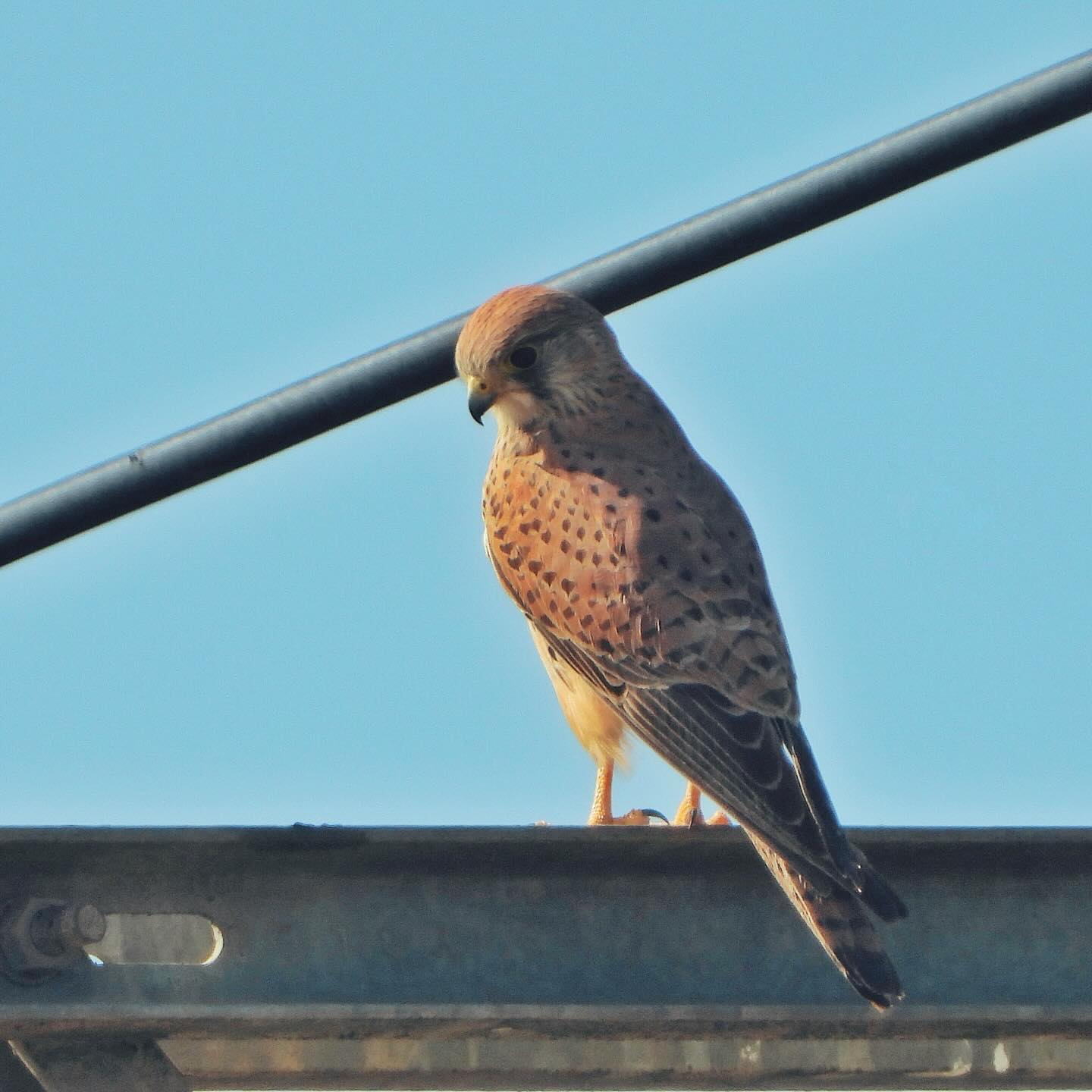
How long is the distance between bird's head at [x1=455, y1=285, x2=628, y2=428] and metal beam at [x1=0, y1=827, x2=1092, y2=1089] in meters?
2.73

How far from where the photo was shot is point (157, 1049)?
108 inches

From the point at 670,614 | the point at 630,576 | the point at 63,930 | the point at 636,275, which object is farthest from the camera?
the point at 630,576

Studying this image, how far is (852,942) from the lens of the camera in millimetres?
2865

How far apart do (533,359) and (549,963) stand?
328 cm

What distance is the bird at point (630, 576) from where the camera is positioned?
4332 mm

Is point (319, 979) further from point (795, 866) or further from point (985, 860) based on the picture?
point (985, 860)

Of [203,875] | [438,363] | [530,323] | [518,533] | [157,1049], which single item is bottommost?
[157,1049]

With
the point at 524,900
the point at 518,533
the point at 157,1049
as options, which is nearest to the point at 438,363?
the point at 524,900

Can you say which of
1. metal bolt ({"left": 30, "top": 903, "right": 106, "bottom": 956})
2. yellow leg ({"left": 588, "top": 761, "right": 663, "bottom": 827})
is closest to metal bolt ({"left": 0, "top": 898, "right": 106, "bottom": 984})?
metal bolt ({"left": 30, "top": 903, "right": 106, "bottom": 956})

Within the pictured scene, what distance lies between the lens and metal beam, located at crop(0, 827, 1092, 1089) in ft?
8.90

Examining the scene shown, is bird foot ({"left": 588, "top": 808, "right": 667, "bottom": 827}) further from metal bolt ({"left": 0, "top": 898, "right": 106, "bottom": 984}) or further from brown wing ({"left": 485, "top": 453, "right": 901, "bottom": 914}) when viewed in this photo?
metal bolt ({"left": 0, "top": 898, "right": 106, "bottom": 984})

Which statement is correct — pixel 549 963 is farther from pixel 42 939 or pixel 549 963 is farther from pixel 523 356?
pixel 523 356

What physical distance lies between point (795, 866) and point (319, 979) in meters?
0.90

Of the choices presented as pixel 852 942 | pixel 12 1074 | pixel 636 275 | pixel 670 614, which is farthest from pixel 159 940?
pixel 670 614
